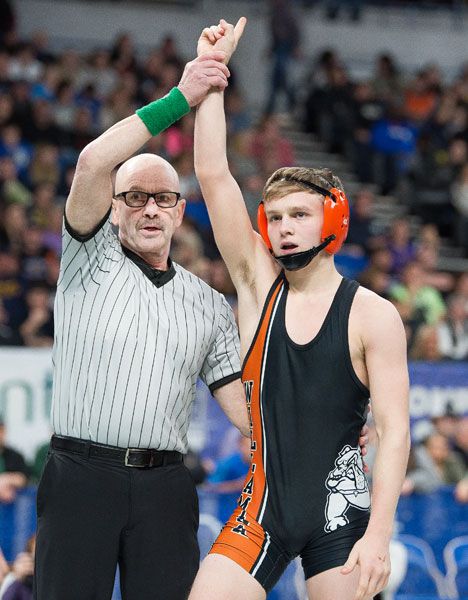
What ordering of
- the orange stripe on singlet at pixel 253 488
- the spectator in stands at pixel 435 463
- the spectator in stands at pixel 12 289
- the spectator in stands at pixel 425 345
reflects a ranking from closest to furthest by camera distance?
the orange stripe on singlet at pixel 253 488, the spectator in stands at pixel 435 463, the spectator in stands at pixel 12 289, the spectator in stands at pixel 425 345

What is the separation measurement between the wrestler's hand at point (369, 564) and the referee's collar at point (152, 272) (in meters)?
1.28

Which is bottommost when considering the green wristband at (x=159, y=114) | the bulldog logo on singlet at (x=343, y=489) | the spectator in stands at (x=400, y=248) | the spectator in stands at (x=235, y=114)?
the bulldog logo on singlet at (x=343, y=489)

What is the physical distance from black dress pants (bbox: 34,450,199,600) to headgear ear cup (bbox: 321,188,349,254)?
3.40ft

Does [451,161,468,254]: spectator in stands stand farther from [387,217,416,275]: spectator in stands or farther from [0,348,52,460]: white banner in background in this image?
[0,348,52,460]: white banner in background

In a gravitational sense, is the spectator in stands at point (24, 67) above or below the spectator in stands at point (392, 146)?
above

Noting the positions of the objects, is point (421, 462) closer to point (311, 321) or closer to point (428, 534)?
point (428, 534)

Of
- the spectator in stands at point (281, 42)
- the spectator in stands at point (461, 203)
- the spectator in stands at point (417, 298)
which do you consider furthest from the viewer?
the spectator in stands at point (281, 42)

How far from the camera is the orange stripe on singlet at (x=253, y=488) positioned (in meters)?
4.11

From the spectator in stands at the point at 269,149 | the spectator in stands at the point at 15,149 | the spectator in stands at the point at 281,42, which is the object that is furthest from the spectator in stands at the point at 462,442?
the spectator in stands at the point at 281,42

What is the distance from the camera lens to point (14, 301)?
32.1ft

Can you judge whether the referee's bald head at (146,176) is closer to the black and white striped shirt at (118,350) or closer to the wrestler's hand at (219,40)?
the black and white striped shirt at (118,350)

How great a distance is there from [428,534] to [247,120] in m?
9.05

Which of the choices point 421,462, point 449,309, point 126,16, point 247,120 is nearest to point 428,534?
point 421,462

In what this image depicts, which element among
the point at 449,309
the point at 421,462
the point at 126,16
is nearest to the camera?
the point at 421,462
